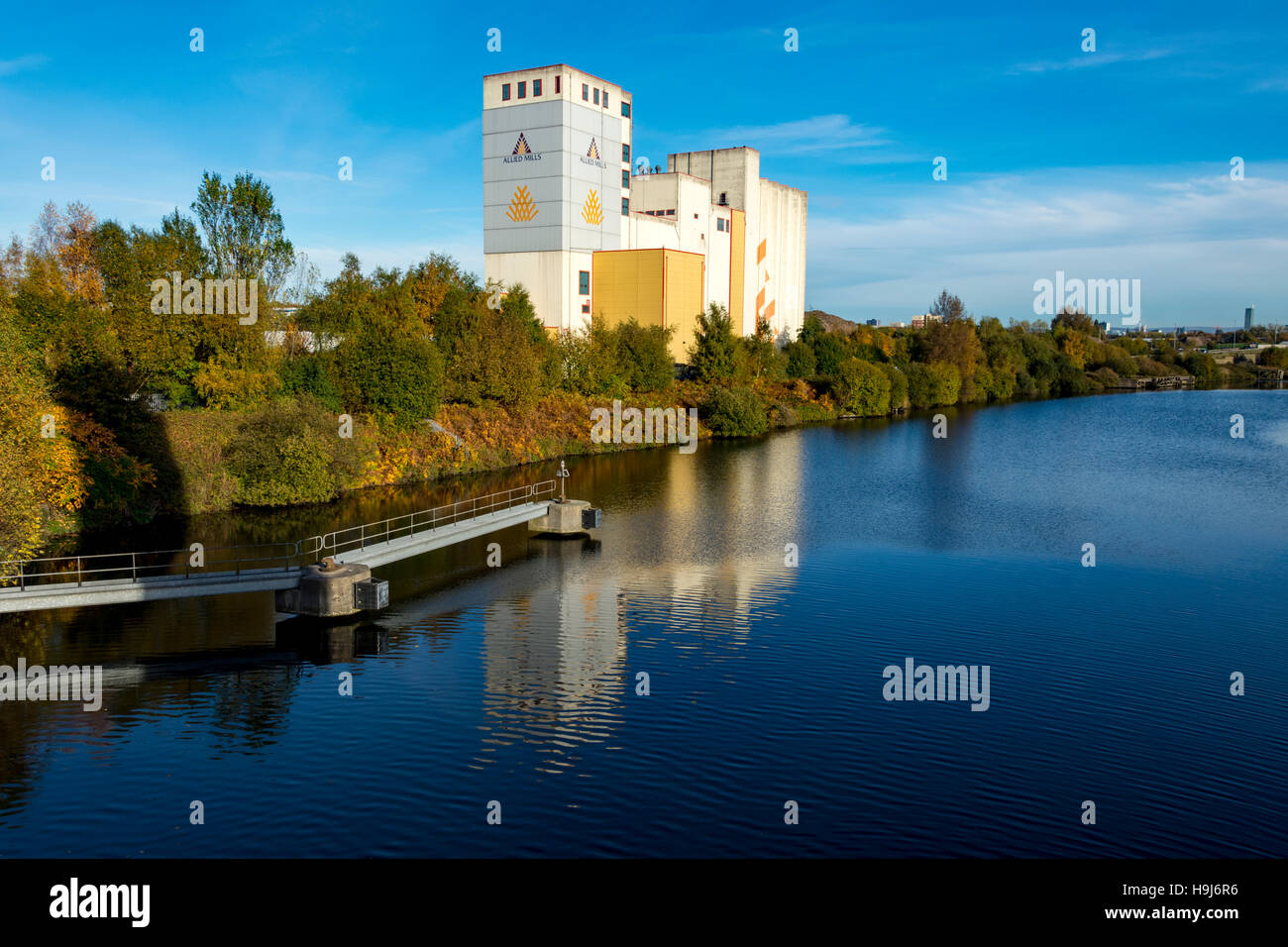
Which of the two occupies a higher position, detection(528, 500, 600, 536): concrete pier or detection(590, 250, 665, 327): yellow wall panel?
detection(590, 250, 665, 327): yellow wall panel

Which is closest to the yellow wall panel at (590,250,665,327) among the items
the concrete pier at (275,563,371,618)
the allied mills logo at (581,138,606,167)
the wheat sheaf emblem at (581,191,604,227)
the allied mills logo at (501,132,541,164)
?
the wheat sheaf emblem at (581,191,604,227)

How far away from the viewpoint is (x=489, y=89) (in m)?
88.1

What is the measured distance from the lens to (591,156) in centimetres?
8806

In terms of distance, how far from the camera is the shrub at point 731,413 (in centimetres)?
8619

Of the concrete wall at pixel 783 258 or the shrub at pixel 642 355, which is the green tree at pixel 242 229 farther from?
the concrete wall at pixel 783 258

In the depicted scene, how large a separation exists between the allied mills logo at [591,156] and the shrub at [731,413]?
24.9 meters

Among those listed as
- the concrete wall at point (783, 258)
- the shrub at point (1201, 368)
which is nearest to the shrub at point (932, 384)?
the concrete wall at point (783, 258)

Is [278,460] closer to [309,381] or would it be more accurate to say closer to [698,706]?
[309,381]

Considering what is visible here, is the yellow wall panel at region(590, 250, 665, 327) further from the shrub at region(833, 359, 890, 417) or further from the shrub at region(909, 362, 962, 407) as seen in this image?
the shrub at region(909, 362, 962, 407)

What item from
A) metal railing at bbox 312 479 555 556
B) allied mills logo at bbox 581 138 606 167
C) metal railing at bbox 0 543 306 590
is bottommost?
metal railing at bbox 0 543 306 590

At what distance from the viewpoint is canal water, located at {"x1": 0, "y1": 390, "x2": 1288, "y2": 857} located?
16.6 meters

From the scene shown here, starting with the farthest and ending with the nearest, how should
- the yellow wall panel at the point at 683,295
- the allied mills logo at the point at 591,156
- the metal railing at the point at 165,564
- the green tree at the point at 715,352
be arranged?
the green tree at the point at 715,352 → the yellow wall panel at the point at 683,295 → the allied mills logo at the point at 591,156 → the metal railing at the point at 165,564

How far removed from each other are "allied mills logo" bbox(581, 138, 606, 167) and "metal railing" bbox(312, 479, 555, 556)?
4351 cm

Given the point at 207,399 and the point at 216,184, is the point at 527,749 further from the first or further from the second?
the point at 216,184
